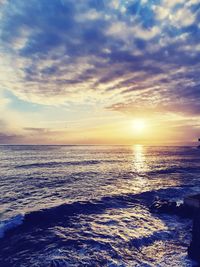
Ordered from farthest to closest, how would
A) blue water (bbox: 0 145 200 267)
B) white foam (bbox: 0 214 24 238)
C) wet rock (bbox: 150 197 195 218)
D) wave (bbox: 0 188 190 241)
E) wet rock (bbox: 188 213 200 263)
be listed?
1. wet rock (bbox: 150 197 195 218)
2. wave (bbox: 0 188 190 241)
3. white foam (bbox: 0 214 24 238)
4. blue water (bbox: 0 145 200 267)
5. wet rock (bbox: 188 213 200 263)

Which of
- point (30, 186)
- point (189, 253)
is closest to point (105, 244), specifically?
point (189, 253)

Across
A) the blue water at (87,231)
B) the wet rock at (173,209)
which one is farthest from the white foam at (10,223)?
the wet rock at (173,209)

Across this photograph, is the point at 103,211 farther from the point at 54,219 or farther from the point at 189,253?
the point at 189,253

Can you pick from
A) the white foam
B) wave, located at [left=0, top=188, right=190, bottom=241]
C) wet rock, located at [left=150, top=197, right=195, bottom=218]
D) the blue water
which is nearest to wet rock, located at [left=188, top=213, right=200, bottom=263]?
the blue water

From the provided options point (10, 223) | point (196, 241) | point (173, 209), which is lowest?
point (173, 209)

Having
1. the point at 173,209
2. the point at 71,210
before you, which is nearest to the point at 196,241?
the point at 173,209

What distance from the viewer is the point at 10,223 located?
19.2m

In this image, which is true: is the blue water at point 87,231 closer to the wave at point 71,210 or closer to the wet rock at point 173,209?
the wave at point 71,210

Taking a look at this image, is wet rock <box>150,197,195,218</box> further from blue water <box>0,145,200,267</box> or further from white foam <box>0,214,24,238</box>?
white foam <box>0,214,24,238</box>

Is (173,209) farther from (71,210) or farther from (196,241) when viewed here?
(71,210)

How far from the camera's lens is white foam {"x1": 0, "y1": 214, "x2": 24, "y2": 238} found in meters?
18.1

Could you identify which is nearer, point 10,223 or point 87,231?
point 87,231

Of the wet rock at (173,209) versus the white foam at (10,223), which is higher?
the white foam at (10,223)

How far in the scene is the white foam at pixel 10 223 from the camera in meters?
18.1
